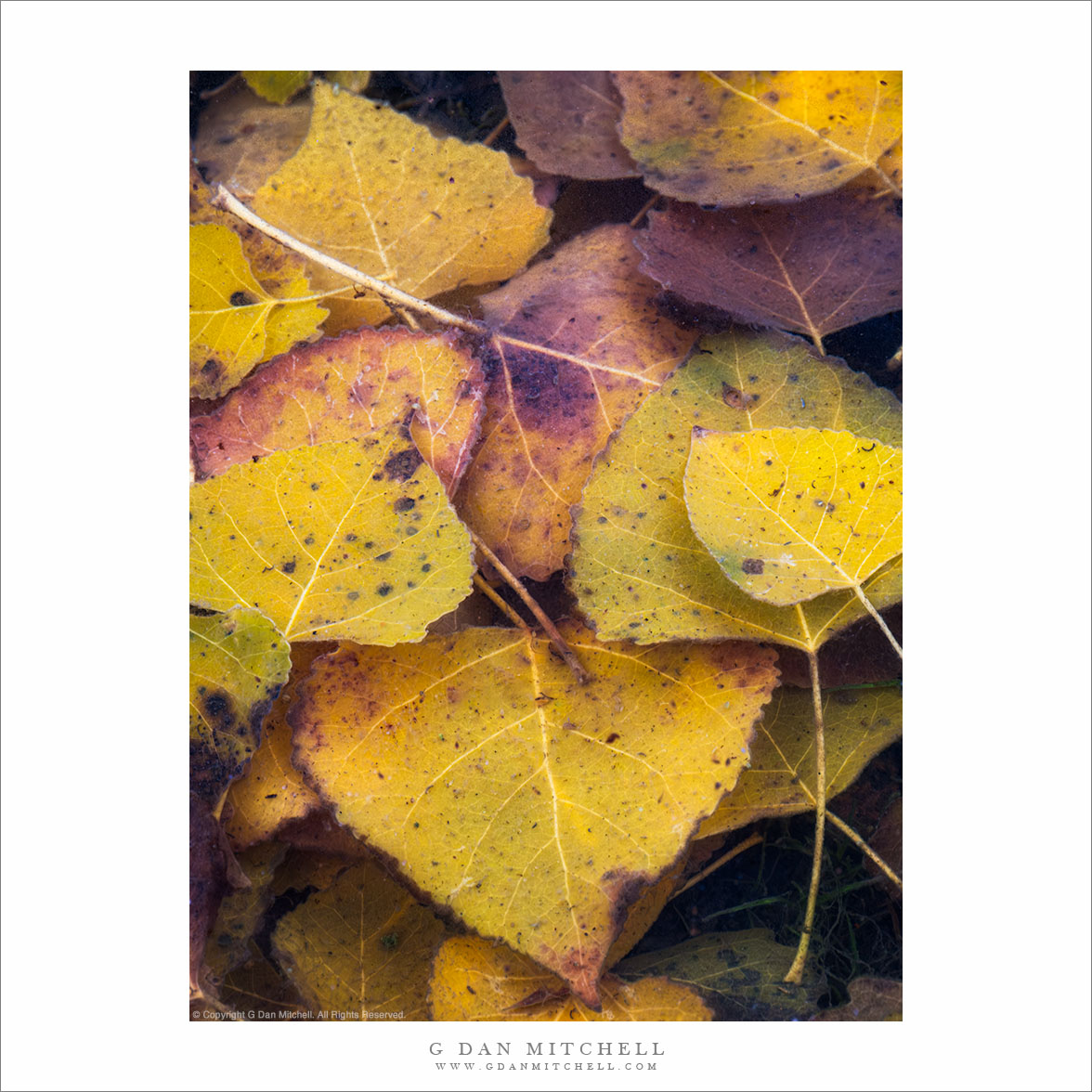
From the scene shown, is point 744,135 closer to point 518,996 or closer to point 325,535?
point 325,535

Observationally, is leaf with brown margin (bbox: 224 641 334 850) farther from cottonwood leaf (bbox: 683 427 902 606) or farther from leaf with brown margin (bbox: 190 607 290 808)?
cottonwood leaf (bbox: 683 427 902 606)

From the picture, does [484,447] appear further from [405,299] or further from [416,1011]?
[416,1011]

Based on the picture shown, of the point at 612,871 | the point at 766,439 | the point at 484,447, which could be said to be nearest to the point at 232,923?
the point at 612,871

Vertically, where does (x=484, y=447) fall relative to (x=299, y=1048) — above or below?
above

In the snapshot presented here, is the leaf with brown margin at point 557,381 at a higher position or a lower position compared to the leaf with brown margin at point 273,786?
higher

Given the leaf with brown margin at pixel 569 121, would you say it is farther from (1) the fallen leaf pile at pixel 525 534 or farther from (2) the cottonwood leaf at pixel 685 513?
(2) the cottonwood leaf at pixel 685 513

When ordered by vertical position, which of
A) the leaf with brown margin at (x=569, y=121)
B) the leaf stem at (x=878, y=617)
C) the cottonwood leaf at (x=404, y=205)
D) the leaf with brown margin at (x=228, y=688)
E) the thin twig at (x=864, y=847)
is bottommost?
the thin twig at (x=864, y=847)

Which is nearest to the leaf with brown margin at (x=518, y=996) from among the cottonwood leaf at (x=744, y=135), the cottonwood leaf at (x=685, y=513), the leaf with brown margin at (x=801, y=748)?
the leaf with brown margin at (x=801, y=748)
